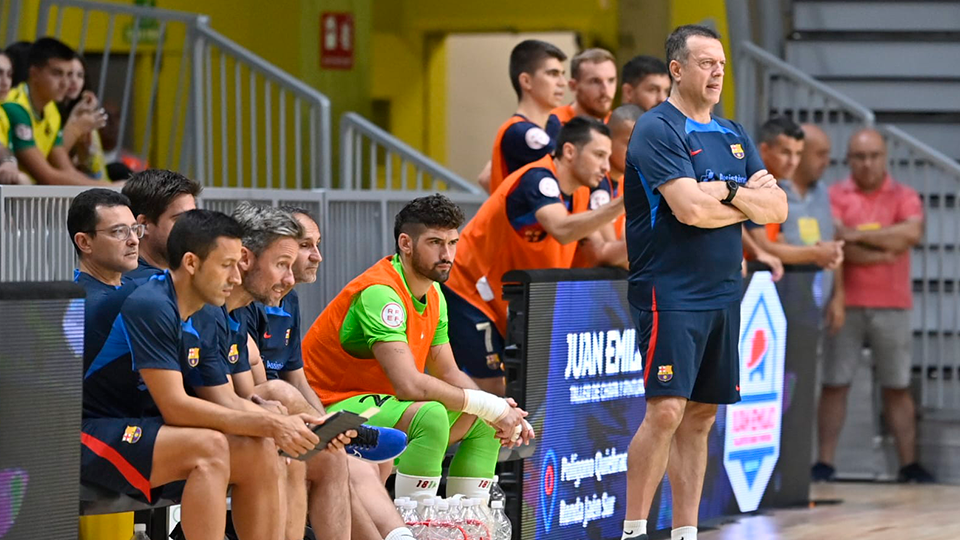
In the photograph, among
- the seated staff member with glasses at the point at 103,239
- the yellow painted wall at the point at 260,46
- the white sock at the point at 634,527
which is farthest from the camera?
the yellow painted wall at the point at 260,46

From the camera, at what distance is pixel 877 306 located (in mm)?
8922

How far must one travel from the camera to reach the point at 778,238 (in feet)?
26.6

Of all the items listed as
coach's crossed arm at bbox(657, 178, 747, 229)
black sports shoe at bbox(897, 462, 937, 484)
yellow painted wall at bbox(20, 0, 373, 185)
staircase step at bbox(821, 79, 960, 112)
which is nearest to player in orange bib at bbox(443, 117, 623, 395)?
coach's crossed arm at bbox(657, 178, 747, 229)

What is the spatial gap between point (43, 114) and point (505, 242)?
2540mm

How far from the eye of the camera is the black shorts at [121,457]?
4414mm

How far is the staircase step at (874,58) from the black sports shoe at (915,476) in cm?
291

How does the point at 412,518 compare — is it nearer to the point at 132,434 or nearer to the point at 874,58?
the point at 132,434

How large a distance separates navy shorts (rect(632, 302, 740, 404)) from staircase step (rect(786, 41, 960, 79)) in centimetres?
550

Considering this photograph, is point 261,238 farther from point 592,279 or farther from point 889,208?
point 889,208

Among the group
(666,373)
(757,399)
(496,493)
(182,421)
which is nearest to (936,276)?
(757,399)

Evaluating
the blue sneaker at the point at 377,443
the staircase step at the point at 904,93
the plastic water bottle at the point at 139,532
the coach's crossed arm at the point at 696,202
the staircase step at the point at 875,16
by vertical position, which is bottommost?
the plastic water bottle at the point at 139,532

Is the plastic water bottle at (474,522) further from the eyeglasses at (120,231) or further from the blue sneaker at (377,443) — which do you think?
the eyeglasses at (120,231)

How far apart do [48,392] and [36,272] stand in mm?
1387

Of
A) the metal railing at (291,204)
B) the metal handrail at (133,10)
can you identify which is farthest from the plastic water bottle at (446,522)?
the metal handrail at (133,10)
